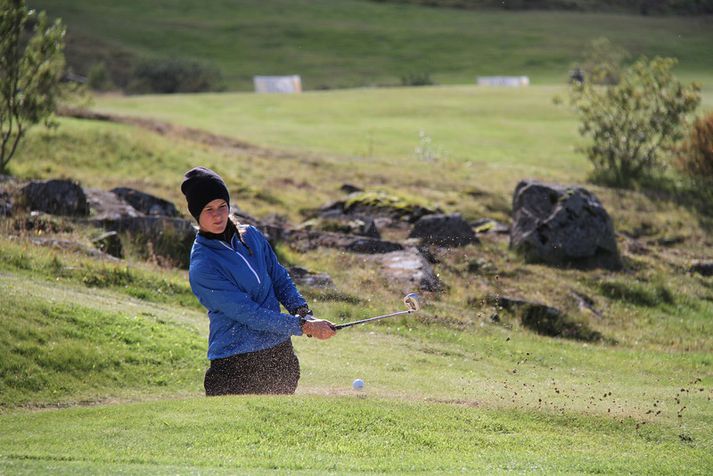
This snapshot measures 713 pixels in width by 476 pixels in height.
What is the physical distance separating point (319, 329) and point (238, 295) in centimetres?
82

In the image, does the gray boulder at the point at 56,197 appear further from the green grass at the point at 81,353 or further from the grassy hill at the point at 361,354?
the green grass at the point at 81,353

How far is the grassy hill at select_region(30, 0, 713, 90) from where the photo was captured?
11150cm

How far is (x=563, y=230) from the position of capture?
31.5 meters

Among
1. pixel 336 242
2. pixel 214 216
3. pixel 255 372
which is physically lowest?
pixel 336 242

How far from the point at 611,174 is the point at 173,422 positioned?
1602 inches

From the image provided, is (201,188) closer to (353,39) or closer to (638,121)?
(638,121)

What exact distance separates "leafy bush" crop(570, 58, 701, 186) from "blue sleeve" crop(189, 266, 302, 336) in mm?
39758

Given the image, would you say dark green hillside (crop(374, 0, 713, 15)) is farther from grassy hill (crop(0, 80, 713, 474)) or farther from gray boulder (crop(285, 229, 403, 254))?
gray boulder (crop(285, 229, 403, 254))

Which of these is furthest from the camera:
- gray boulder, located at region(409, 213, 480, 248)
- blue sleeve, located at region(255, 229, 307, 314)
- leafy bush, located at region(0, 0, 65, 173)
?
leafy bush, located at region(0, 0, 65, 173)

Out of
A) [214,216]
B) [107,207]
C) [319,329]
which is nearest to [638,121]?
[107,207]

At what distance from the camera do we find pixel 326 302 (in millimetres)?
22094

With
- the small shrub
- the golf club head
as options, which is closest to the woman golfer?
the golf club head

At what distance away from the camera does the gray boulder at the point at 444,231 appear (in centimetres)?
3073

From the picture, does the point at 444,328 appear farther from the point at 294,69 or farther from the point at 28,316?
the point at 294,69
